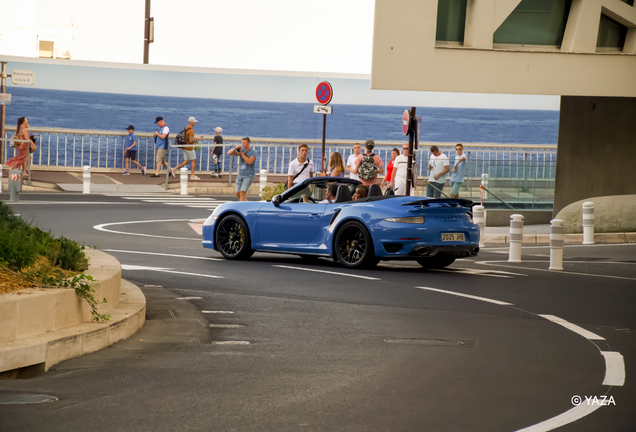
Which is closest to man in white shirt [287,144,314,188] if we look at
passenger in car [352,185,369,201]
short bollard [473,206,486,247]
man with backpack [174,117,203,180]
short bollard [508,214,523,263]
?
short bollard [473,206,486,247]

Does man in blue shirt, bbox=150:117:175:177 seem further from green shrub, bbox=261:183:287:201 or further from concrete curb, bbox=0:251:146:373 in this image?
concrete curb, bbox=0:251:146:373

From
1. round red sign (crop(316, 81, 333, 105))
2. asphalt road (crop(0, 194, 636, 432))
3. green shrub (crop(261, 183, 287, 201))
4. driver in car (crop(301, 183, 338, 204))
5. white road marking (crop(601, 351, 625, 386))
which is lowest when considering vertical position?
asphalt road (crop(0, 194, 636, 432))

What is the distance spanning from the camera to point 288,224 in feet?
43.5

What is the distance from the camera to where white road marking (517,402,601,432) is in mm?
4746

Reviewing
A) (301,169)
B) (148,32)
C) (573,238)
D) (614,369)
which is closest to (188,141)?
(148,32)

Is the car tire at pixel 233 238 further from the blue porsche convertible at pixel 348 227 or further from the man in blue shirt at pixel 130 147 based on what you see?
the man in blue shirt at pixel 130 147

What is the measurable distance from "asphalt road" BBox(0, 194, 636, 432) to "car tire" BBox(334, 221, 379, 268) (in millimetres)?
287

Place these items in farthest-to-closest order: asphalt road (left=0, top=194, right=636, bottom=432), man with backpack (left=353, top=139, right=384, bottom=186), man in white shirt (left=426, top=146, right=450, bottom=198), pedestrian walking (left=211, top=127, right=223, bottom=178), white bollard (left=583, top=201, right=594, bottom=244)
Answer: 1. pedestrian walking (left=211, top=127, right=223, bottom=178)
2. man in white shirt (left=426, top=146, right=450, bottom=198)
3. white bollard (left=583, top=201, right=594, bottom=244)
4. man with backpack (left=353, top=139, right=384, bottom=186)
5. asphalt road (left=0, top=194, right=636, bottom=432)

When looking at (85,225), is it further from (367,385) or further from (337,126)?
(337,126)

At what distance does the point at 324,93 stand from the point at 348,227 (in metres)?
8.29

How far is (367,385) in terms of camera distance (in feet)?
18.9

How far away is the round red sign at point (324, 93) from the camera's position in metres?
20.1

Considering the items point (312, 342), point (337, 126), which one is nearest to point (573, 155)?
point (312, 342)

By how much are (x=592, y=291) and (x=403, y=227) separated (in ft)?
8.60
